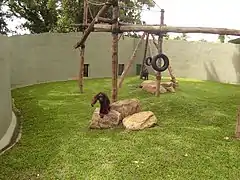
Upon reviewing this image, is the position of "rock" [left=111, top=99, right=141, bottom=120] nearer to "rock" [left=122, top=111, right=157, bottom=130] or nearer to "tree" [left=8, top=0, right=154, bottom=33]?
"rock" [left=122, top=111, right=157, bottom=130]

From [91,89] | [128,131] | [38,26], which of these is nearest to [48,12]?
[38,26]

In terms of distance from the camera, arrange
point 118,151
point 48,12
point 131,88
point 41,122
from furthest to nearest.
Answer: point 48,12 < point 131,88 < point 41,122 < point 118,151

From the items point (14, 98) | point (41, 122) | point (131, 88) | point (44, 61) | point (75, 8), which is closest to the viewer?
point (41, 122)

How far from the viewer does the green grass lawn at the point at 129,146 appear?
4.94 m

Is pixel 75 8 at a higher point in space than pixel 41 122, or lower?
higher

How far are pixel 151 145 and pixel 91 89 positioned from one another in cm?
663

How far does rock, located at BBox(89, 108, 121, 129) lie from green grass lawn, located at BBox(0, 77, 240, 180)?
0.18 m

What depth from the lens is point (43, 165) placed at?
5176mm

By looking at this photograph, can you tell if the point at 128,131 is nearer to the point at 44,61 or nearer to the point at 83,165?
the point at 83,165

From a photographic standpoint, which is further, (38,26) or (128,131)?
(38,26)

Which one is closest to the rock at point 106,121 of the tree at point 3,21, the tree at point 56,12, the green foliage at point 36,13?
the tree at point 56,12

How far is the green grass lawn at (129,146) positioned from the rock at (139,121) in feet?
0.55

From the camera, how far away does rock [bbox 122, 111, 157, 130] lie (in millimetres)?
6871

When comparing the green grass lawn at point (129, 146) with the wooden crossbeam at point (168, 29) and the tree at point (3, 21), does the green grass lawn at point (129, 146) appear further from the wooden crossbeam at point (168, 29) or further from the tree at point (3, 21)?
the tree at point (3, 21)
